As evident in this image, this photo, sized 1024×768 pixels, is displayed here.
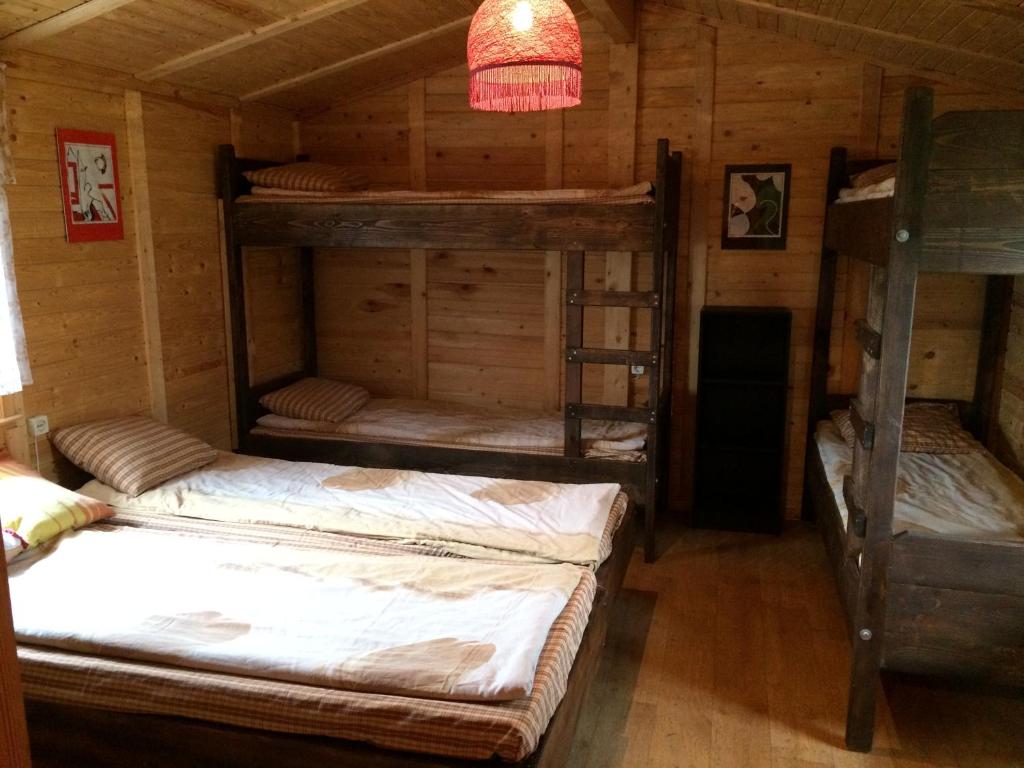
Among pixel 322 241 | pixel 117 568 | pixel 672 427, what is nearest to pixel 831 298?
pixel 672 427

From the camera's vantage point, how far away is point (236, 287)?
13.9 ft

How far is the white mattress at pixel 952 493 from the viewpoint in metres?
2.89

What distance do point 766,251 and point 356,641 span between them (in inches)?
122

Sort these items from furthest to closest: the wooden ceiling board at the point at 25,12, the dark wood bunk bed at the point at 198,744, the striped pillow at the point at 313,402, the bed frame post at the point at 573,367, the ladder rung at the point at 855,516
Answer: the striped pillow at the point at 313,402 < the bed frame post at the point at 573,367 < the wooden ceiling board at the point at 25,12 < the ladder rung at the point at 855,516 < the dark wood bunk bed at the point at 198,744

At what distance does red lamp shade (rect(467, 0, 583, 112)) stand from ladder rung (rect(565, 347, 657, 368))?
5.43 ft

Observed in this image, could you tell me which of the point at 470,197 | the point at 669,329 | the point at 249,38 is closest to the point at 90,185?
the point at 249,38

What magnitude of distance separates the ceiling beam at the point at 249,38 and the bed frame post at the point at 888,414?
227cm

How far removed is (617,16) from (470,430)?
210cm

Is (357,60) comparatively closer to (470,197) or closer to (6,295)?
(470,197)

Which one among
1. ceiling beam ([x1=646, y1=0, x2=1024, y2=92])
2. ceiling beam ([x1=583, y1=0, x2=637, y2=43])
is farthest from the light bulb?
ceiling beam ([x1=646, y1=0, x2=1024, y2=92])

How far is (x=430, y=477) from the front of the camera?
3557 millimetres

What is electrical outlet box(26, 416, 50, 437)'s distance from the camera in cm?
322

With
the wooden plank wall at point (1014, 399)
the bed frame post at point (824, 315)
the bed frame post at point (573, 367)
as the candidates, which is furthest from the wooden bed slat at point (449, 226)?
the wooden plank wall at point (1014, 399)

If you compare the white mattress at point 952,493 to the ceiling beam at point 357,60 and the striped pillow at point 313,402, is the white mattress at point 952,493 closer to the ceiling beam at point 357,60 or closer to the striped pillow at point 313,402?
the striped pillow at point 313,402
